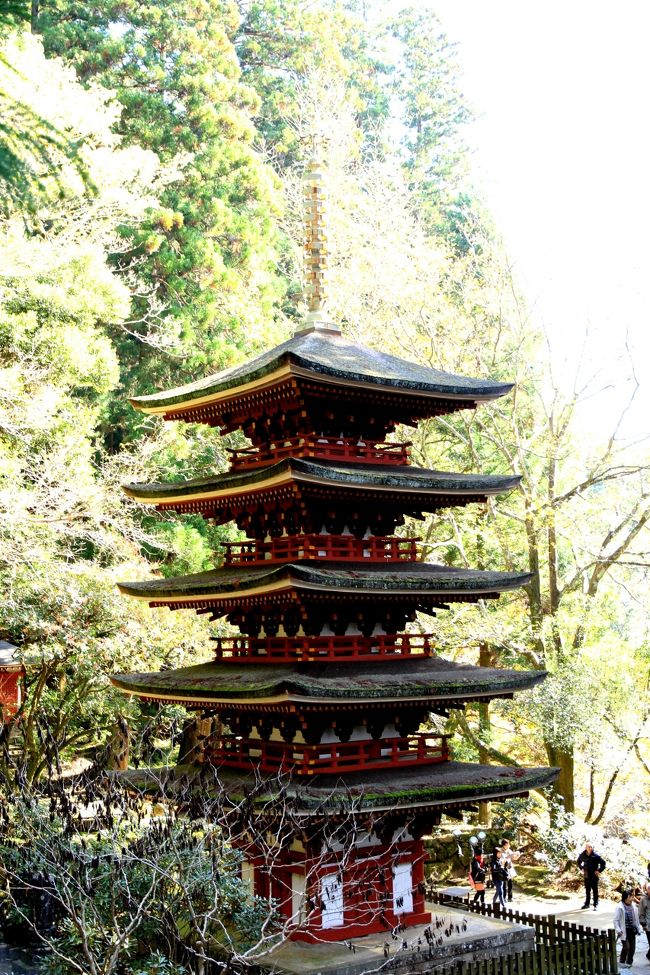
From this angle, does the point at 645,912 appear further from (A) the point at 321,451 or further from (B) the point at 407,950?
(A) the point at 321,451

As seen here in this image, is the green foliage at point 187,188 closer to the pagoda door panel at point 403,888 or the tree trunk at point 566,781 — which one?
the tree trunk at point 566,781

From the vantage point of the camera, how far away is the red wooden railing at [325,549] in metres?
17.1

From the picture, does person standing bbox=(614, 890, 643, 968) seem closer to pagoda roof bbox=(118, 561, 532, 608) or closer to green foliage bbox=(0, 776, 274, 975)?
pagoda roof bbox=(118, 561, 532, 608)

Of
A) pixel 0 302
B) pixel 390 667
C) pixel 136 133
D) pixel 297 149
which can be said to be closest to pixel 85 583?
pixel 0 302

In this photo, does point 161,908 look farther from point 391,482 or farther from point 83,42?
point 83,42

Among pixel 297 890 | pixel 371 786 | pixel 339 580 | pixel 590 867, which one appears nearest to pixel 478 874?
pixel 590 867

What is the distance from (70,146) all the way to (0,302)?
2379 cm

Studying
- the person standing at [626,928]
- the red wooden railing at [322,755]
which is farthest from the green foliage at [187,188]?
the person standing at [626,928]

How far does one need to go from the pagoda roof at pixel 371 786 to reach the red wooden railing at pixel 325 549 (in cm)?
354

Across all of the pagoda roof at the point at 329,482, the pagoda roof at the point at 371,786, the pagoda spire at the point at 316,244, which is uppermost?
the pagoda spire at the point at 316,244

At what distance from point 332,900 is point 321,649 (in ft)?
12.5

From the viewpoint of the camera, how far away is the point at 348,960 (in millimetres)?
14672

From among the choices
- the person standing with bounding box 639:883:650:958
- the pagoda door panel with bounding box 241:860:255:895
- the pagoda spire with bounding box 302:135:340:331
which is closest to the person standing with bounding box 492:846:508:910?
the person standing with bounding box 639:883:650:958

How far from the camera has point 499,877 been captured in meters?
20.6
